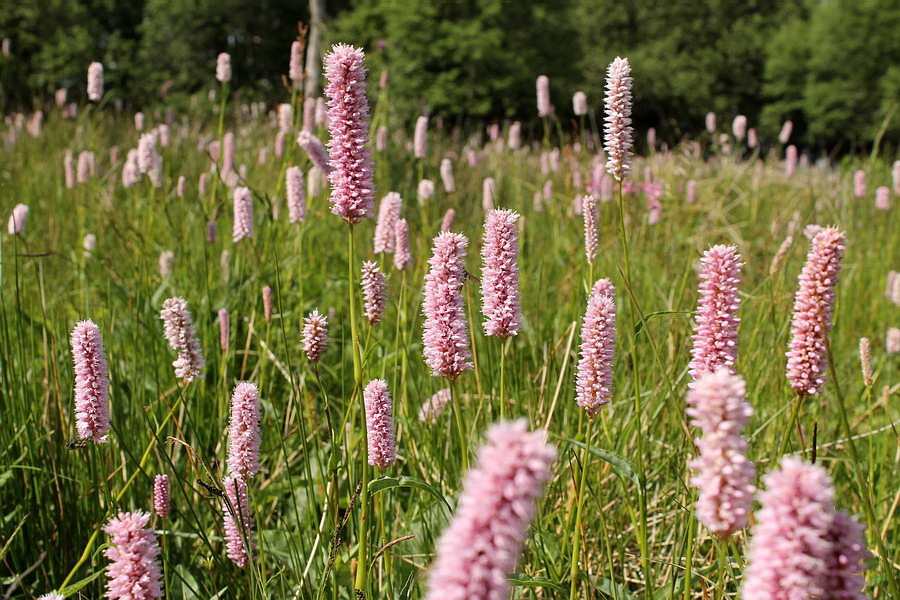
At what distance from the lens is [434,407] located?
7.22 feet

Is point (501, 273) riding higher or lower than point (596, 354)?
higher

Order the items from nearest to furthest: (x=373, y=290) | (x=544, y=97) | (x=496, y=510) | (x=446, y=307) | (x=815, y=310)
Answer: (x=496, y=510) < (x=815, y=310) < (x=446, y=307) < (x=373, y=290) < (x=544, y=97)

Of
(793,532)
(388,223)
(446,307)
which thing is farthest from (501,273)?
(388,223)

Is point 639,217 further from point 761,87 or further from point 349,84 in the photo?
point 761,87

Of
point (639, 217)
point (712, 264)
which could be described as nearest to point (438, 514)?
point (712, 264)

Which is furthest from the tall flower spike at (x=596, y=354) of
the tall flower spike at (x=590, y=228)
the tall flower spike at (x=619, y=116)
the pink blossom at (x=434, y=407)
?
the pink blossom at (x=434, y=407)

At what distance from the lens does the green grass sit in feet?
5.57

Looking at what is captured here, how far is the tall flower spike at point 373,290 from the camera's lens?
1.59 m

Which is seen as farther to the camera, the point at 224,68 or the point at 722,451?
the point at 224,68

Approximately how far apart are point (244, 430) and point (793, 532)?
3.17 ft

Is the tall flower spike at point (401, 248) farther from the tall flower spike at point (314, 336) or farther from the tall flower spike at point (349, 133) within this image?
the tall flower spike at point (349, 133)

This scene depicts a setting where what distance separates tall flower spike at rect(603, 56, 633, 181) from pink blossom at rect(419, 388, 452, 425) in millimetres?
911

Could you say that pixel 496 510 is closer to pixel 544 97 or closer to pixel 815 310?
pixel 815 310

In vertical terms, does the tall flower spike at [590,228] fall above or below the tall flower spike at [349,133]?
below
